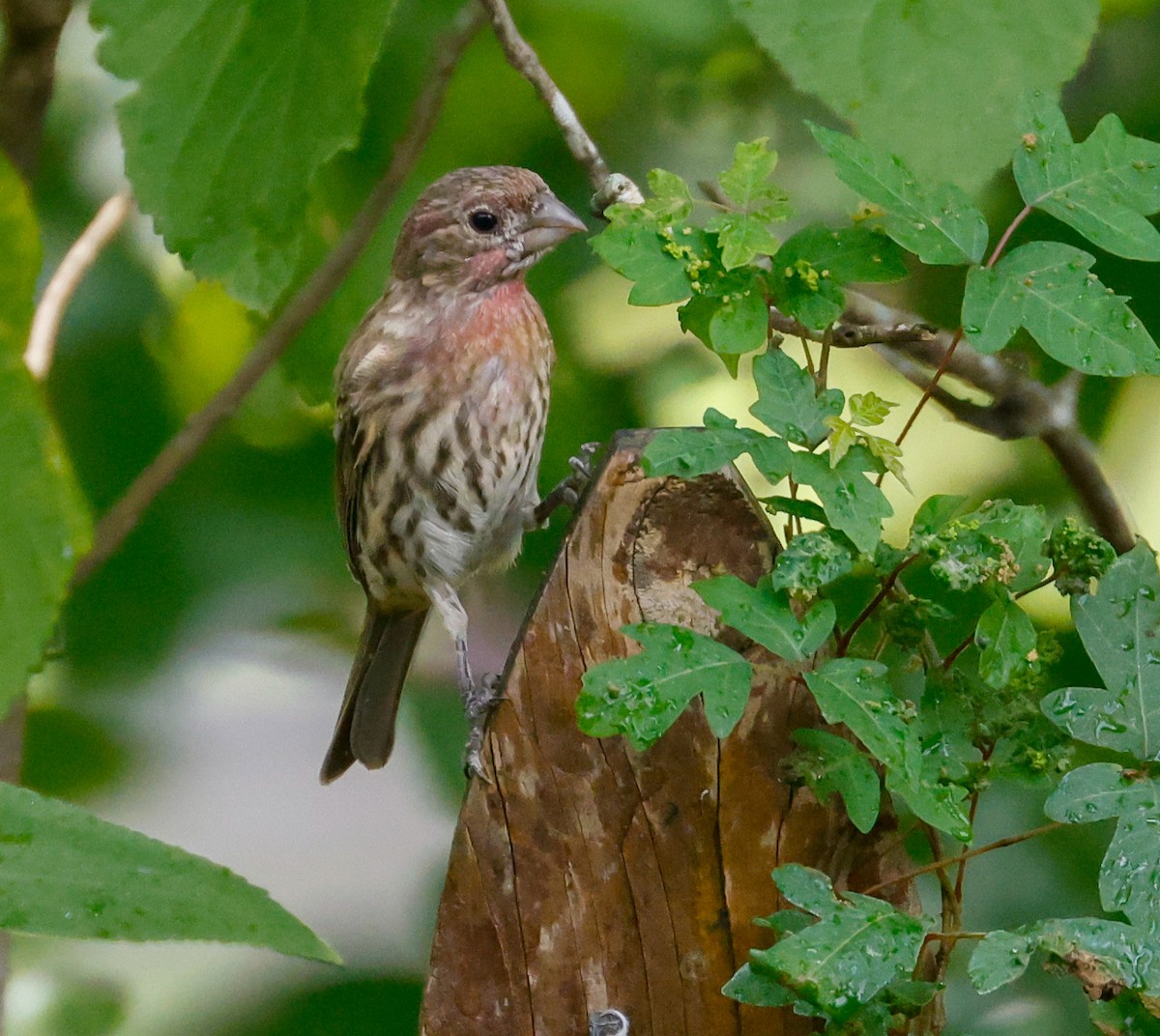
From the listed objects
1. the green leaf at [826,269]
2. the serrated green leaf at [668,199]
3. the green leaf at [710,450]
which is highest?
the serrated green leaf at [668,199]

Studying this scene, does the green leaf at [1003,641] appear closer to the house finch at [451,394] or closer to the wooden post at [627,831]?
the wooden post at [627,831]

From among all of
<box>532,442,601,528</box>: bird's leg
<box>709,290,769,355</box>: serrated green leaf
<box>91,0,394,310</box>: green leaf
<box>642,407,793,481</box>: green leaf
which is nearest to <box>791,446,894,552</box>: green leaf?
<box>642,407,793,481</box>: green leaf

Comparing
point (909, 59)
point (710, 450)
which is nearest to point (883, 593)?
point (710, 450)

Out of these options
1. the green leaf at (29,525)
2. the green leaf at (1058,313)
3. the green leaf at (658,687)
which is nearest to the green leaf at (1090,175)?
the green leaf at (1058,313)

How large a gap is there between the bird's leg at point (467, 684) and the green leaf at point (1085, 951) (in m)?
0.51

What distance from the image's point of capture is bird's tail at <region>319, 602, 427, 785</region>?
264 centimetres

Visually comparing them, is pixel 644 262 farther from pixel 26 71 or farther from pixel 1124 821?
pixel 26 71

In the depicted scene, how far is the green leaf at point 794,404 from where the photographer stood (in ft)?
4.29

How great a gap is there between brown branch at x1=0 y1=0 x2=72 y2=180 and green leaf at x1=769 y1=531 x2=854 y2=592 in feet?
4.77

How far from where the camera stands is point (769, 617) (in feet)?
4.16

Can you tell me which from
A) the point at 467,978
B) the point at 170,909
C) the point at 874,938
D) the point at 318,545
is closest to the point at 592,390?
the point at 318,545

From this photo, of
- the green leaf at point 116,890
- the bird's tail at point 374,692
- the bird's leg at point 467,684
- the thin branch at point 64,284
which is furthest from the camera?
the bird's tail at point 374,692

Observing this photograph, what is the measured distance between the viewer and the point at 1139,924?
1191 millimetres

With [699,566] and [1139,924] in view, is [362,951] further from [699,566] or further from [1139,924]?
[1139,924]
